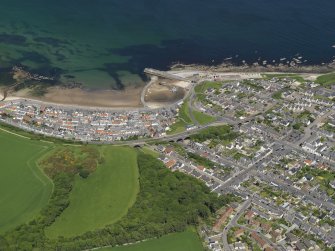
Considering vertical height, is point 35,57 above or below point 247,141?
above

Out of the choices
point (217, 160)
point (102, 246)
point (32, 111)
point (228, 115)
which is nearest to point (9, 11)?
point (32, 111)

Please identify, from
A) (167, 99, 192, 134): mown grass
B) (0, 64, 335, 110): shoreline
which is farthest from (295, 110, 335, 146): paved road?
(167, 99, 192, 134): mown grass

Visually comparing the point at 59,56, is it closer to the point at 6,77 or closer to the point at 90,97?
the point at 6,77

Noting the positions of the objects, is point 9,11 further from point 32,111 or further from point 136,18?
point 32,111

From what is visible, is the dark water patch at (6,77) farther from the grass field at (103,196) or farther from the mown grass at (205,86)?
the mown grass at (205,86)

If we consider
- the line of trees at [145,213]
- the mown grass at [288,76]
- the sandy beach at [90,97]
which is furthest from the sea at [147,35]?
the line of trees at [145,213]

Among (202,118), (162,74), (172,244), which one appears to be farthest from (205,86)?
(172,244)

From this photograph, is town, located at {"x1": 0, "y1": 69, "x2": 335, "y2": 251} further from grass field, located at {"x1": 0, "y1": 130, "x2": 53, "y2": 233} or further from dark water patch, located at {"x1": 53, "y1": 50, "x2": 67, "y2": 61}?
dark water patch, located at {"x1": 53, "y1": 50, "x2": 67, "y2": 61}
